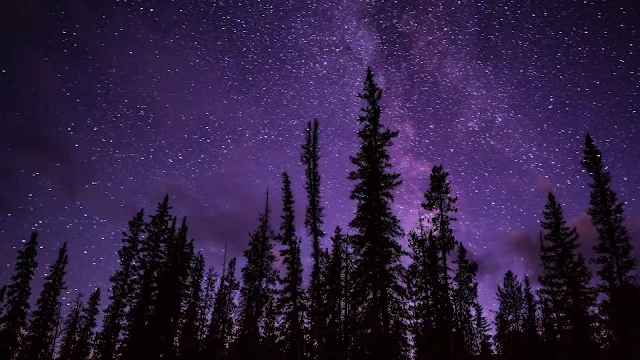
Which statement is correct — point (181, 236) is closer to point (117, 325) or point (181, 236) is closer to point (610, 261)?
point (117, 325)

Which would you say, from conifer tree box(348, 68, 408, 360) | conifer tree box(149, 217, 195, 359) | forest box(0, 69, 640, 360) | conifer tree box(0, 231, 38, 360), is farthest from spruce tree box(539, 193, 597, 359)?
conifer tree box(0, 231, 38, 360)

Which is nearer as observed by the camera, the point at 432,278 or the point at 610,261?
the point at 610,261

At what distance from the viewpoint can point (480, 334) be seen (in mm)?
61844

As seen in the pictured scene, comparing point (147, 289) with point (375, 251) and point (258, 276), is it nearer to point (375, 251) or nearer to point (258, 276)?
point (258, 276)

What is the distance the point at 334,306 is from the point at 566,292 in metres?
22.8

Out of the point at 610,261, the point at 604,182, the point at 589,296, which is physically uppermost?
the point at 604,182

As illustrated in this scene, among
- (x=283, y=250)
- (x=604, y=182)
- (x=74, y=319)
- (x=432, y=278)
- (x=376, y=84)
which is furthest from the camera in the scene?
(x=74, y=319)

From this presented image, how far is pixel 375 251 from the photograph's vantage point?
22.3 metres

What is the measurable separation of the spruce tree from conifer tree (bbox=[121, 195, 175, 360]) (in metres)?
32.1

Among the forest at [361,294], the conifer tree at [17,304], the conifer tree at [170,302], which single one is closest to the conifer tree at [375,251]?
the forest at [361,294]

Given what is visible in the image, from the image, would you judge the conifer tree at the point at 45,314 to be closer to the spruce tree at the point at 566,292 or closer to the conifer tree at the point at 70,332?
the conifer tree at the point at 70,332

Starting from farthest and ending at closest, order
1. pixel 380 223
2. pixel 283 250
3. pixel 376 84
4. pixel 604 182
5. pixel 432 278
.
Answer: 1. pixel 432 278
2. pixel 604 182
3. pixel 283 250
4. pixel 376 84
5. pixel 380 223

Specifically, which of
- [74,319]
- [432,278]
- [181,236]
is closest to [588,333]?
[432,278]

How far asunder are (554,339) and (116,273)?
141 ft
